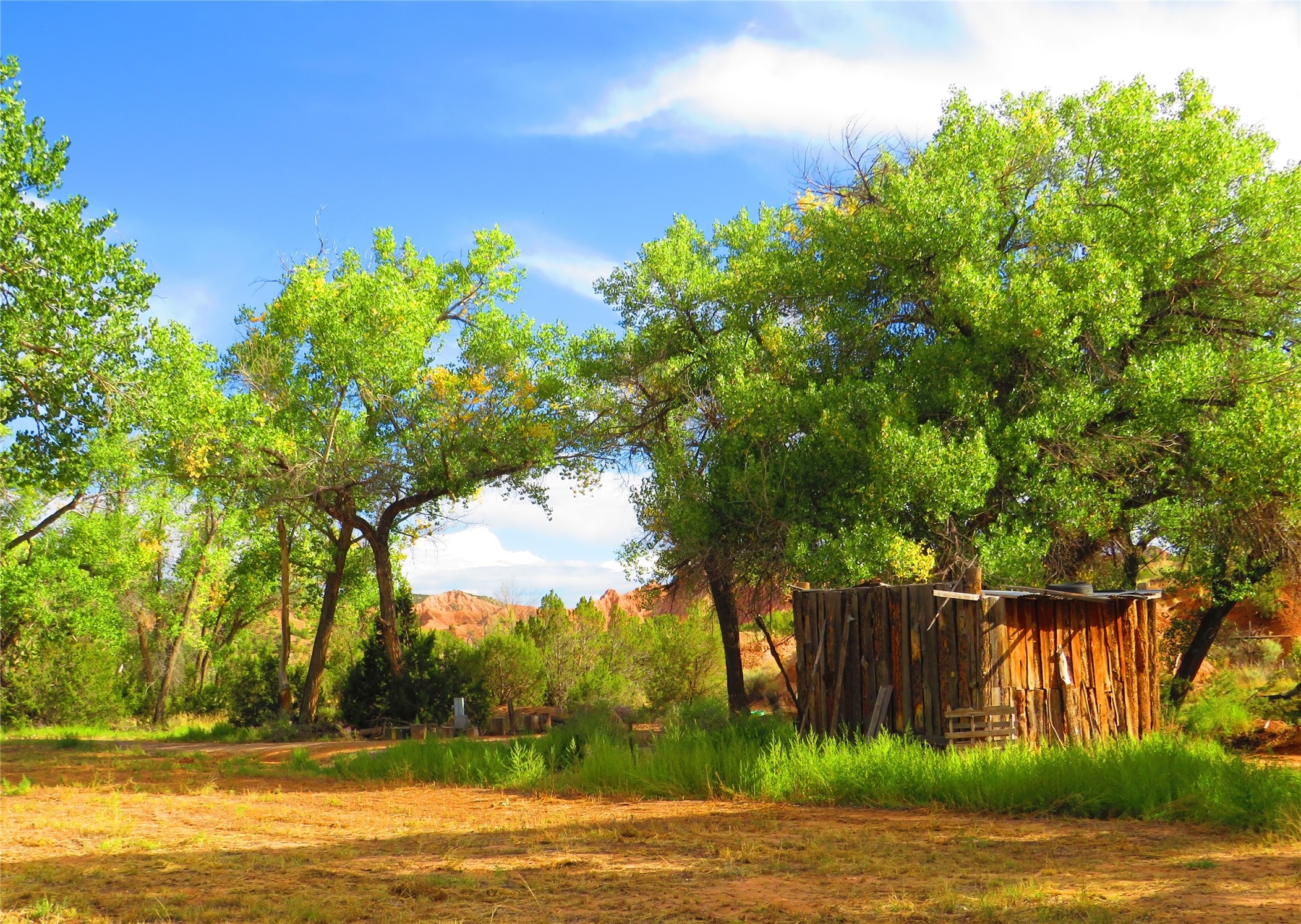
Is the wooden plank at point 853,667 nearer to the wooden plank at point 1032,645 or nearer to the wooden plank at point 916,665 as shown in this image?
the wooden plank at point 916,665

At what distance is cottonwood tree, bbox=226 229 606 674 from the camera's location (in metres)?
22.0

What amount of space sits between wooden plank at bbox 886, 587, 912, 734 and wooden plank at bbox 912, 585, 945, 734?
0.20 m

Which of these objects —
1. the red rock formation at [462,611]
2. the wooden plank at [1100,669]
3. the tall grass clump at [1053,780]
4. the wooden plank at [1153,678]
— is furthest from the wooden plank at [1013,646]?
the red rock formation at [462,611]

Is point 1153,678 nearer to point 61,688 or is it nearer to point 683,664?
point 683,664

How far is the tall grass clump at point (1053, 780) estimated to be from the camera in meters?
8.41

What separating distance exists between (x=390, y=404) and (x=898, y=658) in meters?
15.0

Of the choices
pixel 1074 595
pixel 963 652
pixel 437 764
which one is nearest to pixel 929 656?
pixel 963 652

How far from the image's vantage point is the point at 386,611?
23406 mm

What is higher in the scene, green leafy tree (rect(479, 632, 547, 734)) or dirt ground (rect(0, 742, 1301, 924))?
green leafy tree (rect(479, 632, 547, 734))

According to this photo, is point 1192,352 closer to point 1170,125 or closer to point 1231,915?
point 1170,125

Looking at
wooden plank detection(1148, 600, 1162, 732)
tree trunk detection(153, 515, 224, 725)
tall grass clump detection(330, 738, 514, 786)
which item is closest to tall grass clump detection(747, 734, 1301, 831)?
wooden plank detection(1148, 600, 1162, 732)

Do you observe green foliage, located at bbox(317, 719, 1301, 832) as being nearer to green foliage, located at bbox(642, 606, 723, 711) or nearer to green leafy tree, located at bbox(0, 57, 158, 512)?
green leafy tree, located at bbox(0, 57, 158, 512)

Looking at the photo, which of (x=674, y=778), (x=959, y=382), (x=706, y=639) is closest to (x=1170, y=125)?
(x=959, y=382)

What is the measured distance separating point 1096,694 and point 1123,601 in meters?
1.35
